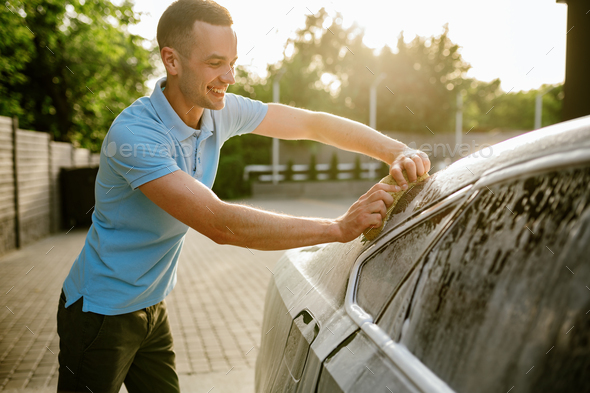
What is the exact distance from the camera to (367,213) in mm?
1596

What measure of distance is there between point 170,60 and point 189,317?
394 cm

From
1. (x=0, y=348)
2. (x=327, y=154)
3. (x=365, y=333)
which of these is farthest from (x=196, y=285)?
(x=327, y=154)

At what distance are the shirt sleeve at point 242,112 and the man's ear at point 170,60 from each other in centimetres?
45

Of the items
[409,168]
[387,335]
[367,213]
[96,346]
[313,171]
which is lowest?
[313,171]

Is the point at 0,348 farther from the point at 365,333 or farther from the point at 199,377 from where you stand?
the point at 365,333

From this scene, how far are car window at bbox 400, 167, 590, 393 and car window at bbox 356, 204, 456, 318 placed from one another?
12 centimetres

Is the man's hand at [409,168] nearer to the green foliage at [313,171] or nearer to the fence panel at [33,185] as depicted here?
the fence panel at [33,185]

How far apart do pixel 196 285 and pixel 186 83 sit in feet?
17.3

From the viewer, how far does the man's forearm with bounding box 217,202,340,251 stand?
1.70 m

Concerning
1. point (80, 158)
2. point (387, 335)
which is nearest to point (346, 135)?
point (387, 335)

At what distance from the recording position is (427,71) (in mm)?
37469

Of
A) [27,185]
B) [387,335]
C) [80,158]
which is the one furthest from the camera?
[80,158]

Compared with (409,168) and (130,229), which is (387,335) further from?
(130,229)

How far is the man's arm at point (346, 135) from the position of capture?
175cm
